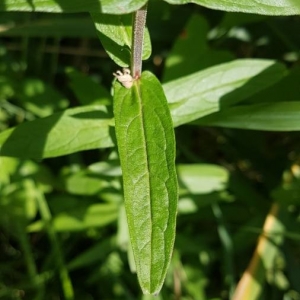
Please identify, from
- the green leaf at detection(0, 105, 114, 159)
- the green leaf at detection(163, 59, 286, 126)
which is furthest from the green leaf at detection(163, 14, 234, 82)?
the green leaf at detection(0, 105, 114, 159)

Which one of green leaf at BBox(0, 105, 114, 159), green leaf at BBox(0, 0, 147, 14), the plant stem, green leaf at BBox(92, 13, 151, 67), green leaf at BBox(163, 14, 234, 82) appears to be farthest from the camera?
green leaf at BBox(163, 14, 234, 82)

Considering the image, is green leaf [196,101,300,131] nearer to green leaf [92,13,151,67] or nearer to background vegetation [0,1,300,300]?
background vegetation [0,1,300,300]

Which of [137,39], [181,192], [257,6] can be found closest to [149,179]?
[137,39]

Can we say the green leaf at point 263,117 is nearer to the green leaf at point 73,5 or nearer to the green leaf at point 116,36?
the green leaf at point 116,36

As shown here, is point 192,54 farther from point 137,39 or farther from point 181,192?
point 137,39

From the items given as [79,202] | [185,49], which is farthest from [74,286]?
[185,49]

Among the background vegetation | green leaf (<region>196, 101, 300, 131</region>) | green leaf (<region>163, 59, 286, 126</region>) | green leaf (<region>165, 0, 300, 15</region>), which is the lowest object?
the background vegetation

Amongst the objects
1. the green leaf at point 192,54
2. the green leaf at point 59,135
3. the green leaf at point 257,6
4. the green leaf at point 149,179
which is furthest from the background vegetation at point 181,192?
the green leaf at point 257,6
